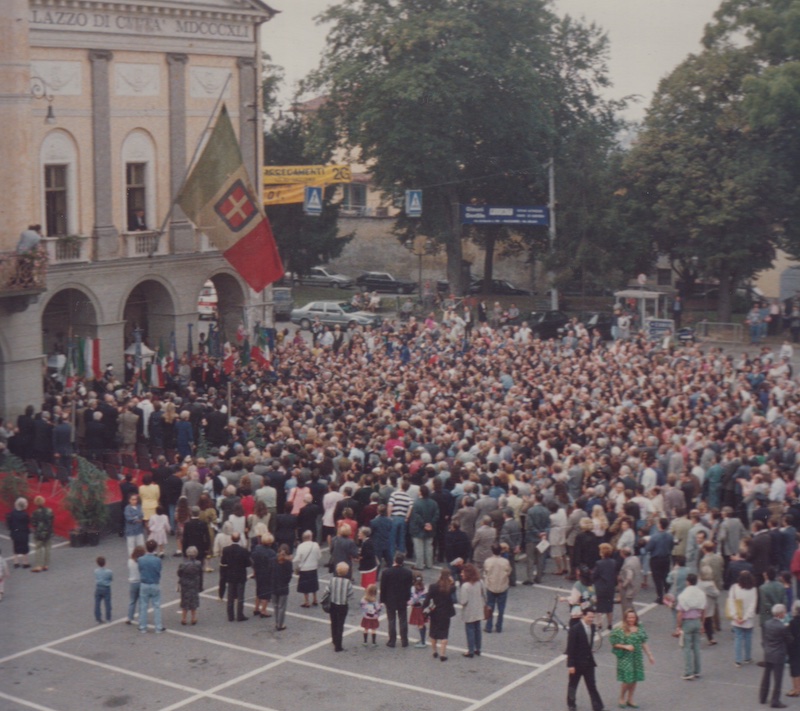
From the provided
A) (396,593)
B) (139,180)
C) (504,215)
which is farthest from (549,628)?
(504,215)

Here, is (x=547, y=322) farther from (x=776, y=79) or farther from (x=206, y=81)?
(x=206, y=81)

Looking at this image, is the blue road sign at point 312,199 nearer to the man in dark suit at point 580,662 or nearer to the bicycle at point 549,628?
the bicycle at point 549,628

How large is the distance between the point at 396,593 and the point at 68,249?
68.8 ft

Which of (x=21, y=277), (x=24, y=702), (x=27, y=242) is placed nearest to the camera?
(x=24, y=702)

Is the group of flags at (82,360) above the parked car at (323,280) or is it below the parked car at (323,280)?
below

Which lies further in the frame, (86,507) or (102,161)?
(102,161)

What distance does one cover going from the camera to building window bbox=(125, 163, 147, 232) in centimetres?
4016

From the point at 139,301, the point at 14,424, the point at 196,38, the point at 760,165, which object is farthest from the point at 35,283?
the point at 760,165

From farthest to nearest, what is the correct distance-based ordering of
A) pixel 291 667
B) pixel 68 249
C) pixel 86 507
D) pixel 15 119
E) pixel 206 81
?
pixel 206 81 < pixel 68 249 < pixel 15 119 < pixel 86 507 < pixel 291 667

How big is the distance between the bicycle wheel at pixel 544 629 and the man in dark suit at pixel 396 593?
1958 millimetres

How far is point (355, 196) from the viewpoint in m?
81.6

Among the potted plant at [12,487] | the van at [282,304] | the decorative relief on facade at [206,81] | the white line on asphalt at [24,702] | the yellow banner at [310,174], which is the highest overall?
the decorative relief on facade at [206,81]

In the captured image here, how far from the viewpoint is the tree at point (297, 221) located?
65.2 metres

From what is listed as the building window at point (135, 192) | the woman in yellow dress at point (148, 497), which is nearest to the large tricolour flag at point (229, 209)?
the building window at point (135, 192)
